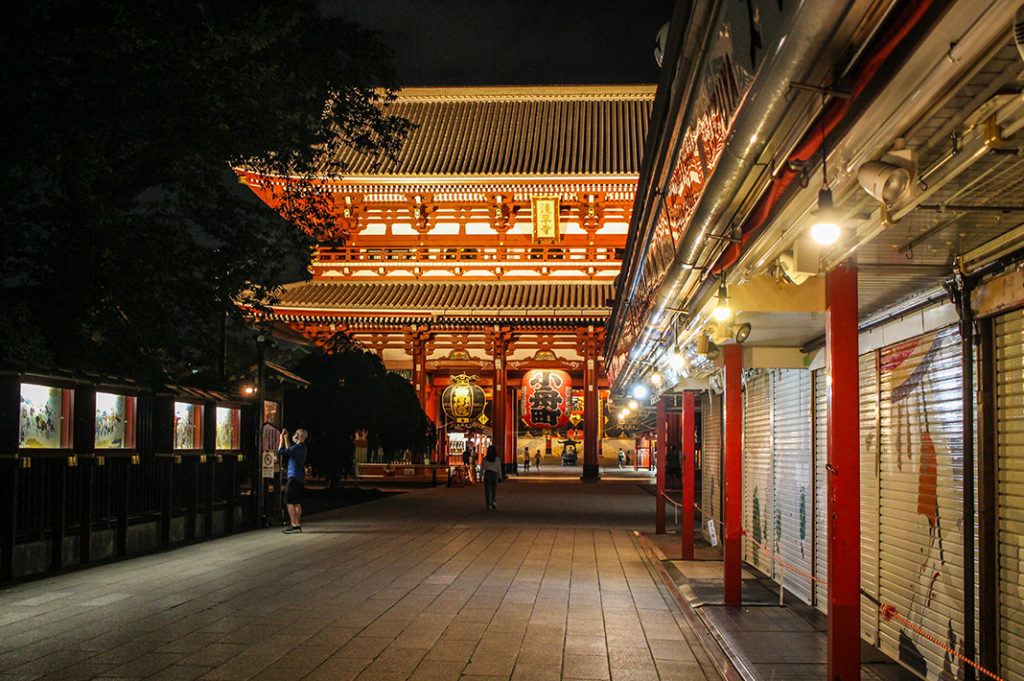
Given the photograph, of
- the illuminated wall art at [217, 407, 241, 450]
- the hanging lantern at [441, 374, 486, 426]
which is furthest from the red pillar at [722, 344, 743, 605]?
the hanging lantern at [441, 374, 486, 426]

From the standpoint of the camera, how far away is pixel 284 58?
38.8 ft

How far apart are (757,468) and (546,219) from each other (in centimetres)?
2099

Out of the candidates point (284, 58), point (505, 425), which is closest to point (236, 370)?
point (505, 425)

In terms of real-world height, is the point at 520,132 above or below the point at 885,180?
above

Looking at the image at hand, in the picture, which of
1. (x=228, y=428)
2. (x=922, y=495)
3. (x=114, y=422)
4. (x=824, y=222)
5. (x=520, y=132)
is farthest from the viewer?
(x=520, y=132)

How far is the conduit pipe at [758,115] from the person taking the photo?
2.82m

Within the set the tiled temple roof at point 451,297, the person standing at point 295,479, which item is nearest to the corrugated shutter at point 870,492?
the person standing at point 295,479

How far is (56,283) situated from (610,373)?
13.5m

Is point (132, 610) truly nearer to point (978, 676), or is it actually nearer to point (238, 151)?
point (238, 151)

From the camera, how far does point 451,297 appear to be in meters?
31.5

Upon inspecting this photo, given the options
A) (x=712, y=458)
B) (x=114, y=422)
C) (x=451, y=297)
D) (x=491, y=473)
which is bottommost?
(x=491, y=473)

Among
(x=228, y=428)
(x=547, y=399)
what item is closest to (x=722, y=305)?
(x=228, y=428)

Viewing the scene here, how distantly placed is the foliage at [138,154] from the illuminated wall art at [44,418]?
453 mm

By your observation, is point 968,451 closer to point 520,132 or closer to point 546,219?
point 546,219
